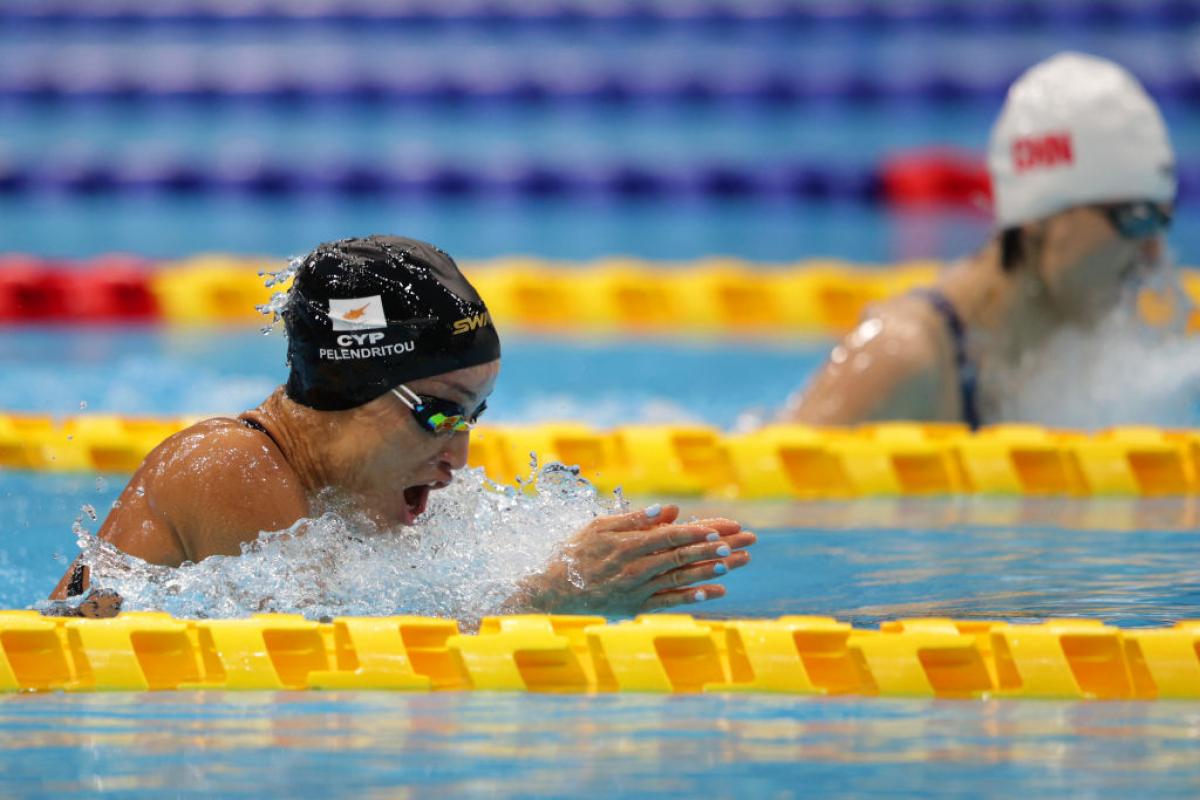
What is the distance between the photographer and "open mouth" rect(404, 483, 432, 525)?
3117 mm

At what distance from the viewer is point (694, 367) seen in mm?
6582

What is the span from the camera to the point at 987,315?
4465 millimetres

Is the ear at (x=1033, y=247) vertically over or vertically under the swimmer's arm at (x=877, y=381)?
over

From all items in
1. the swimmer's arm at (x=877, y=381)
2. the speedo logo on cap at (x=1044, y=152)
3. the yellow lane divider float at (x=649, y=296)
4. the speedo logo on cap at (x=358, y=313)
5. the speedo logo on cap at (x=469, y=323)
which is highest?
the speedo logo on cap at (x=358, y=313)

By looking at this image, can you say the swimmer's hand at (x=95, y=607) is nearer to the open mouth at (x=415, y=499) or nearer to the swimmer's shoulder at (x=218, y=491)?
the swimmer's shoulder at (x=218, y=491)

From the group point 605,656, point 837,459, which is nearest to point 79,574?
point 605,656

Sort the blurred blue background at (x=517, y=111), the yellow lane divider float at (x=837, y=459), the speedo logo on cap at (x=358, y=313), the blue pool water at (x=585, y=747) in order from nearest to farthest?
the blue pool water at (x=585, y=747) < the speedo logo on cap at (x=358, y=313) < the yellow lane divider float at (x=837, y=459) < the blurred blue background at (x=517, y=111)

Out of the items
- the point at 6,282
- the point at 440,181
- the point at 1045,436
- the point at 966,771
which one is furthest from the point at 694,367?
the point at 966,771

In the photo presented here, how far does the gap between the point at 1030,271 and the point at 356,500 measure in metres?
2.09

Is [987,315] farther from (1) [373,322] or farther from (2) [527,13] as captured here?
(2) [527,13]

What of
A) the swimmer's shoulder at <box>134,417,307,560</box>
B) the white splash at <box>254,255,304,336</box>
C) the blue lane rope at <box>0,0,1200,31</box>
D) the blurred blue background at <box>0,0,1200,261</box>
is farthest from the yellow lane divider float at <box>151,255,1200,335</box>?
the blue lane rope at <box>0,0,1200,31</box>

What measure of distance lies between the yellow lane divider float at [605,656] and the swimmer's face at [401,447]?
211 mm

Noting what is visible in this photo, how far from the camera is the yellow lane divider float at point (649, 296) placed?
7.30 metres

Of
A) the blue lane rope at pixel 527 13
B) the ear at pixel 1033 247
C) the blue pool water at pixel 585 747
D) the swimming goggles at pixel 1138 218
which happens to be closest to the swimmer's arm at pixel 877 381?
the ear at pixel 1033 247
